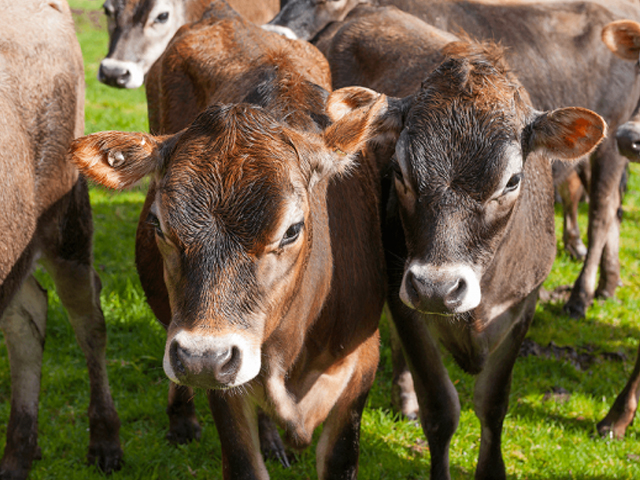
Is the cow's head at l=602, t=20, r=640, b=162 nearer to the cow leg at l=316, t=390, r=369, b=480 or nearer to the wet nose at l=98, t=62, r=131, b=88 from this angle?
the cow leg at l=316, t=390, r=369, b=480

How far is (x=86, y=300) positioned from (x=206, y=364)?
2326mm

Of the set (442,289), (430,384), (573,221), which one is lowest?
(573,221)

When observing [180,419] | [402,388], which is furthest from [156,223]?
[402,388]

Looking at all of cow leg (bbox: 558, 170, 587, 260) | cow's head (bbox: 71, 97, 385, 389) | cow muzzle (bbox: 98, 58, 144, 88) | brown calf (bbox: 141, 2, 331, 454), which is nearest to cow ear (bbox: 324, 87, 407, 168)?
cow's head (bbox: 71, 97, 385, 389)

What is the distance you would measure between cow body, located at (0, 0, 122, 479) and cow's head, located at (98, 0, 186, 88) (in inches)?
98.5

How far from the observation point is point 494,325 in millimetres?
3908

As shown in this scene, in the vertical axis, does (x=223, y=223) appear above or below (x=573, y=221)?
above

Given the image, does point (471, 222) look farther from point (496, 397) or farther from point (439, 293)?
point (496, 397)

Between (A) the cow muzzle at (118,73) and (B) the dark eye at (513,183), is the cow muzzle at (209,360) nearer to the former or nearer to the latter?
(B) the dark eye at (513,183)

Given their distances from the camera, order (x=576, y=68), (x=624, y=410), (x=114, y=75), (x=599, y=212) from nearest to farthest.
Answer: (x=624, y=410), (x=576, y=68), (x=599, y=212), (x=114, y=75)

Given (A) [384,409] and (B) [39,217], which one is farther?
(A) [384,409]

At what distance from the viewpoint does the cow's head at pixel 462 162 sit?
3.20 meters

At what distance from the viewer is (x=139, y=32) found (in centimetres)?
731

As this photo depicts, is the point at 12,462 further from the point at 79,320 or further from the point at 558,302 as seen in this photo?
the point at 558,302
